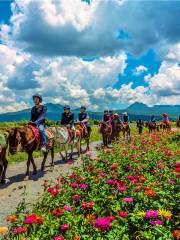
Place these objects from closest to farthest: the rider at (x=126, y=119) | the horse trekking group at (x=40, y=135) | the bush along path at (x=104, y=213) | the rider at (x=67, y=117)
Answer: the bush along path at (x=104, y=213)
the horse trekking group at (x=40, y=135)
the rider at (x=67, y=117)
the rider at (x=126, y=119)

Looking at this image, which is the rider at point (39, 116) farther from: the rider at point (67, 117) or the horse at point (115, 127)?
the horse at point (115, 127)

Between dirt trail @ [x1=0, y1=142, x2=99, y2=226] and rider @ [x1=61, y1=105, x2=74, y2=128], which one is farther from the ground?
rider @ [x1=61, y1=105, x2=74, y2=128]

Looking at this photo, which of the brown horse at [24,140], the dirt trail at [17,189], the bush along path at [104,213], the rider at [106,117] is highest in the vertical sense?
the rider at [106,117]

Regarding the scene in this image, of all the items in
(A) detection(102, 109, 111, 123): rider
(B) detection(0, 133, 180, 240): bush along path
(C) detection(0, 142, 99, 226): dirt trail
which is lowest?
(C) detection(0, 142, 99, 226): dirt trail

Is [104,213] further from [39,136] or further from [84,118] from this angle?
[84,118]

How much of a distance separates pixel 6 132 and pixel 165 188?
8.81 meters

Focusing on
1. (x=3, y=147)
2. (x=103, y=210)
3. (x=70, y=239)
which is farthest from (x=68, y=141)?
(x=70, y=239)

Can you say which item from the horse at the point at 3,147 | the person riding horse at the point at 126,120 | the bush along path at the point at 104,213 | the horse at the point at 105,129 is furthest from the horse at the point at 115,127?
the bush along path at the point at 104,213

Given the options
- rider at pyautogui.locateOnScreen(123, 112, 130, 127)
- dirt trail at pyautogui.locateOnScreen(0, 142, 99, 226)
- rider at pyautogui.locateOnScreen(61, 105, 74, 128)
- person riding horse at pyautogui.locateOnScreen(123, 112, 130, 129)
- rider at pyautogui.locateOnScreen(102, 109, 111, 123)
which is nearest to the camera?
dirt trail at pyautogui.locateOnScreen(0, 142, 99, 226)

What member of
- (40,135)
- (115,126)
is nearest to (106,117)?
(115,126)

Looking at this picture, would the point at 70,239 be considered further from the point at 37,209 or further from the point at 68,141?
the point at 68,141

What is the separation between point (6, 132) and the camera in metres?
14.3

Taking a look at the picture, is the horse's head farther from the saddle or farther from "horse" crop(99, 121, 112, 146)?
"horse" crop(99, 121, 112, 146)

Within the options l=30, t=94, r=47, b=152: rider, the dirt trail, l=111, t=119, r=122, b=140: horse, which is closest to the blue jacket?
l=30, t=94, r=47, b=152: rider
